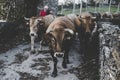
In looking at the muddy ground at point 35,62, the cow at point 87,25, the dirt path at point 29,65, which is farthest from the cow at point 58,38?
the cow at point 87,25

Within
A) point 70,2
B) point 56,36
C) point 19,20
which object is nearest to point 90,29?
point 56,36

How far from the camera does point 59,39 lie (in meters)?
9.48

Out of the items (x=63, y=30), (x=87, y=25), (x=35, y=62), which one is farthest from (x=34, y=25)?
(x=63, y=30)

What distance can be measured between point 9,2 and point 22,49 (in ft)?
10.1

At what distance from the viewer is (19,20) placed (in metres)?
15.5

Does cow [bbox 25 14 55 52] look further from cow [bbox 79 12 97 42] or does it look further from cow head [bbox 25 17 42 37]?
cow [bbox 79 12 97 42]

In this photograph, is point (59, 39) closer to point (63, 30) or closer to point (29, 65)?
point (63, 30)

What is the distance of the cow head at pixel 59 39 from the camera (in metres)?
9.40

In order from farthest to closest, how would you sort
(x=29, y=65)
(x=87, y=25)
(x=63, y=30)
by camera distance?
(x=87, y=25), (x=29, y=65), (x=63, y=30)

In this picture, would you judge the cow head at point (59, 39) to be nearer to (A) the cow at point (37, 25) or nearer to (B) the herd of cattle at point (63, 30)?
(B) the herd of cattle at point (63, 30)

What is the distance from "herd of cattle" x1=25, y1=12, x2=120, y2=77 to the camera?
375 inches

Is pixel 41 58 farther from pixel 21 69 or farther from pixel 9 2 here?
pixel 9 2

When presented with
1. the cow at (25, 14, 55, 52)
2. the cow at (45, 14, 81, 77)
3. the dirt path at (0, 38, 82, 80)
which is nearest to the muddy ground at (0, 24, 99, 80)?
the dirt path at (0, 38, 82, 80)

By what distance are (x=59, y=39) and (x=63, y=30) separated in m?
0.32
